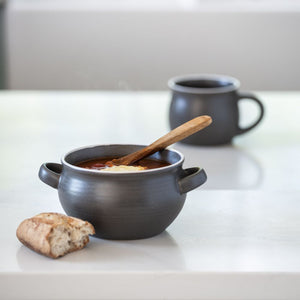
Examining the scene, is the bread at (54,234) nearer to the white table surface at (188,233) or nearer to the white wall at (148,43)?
the white table surface at (188,233)

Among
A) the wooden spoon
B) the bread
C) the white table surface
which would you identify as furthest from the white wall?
the bread

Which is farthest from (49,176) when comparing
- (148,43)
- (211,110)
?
(148,43)

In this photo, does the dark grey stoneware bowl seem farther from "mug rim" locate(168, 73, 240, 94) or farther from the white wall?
the white wall

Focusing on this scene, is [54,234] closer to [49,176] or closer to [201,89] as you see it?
[49,176]

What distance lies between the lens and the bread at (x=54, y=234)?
0.79 metres

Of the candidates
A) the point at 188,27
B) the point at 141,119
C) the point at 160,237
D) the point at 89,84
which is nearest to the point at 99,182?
the point at 160,237

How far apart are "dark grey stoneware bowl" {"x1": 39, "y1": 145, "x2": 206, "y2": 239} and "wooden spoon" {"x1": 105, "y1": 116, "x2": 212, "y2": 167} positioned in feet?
0.12

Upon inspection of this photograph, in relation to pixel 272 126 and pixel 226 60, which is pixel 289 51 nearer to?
pixel 226 60

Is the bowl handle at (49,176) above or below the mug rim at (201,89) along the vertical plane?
below

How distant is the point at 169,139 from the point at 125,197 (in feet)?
0.41

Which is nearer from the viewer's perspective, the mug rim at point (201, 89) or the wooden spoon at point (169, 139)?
the wooden spoon at point (169, 139)

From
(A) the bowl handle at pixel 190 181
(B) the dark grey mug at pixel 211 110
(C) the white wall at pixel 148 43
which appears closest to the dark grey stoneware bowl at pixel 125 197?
(A) the bowl handle at pixel 190 181

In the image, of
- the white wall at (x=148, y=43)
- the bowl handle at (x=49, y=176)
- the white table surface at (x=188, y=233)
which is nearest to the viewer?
the white table surface at (x=188, y=233)

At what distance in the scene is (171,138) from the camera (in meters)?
0.89
